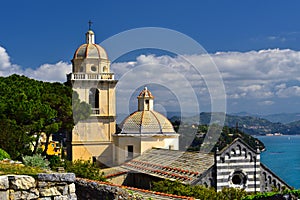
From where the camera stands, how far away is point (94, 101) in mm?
38562

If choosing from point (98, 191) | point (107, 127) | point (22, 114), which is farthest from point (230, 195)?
point (107, 127)

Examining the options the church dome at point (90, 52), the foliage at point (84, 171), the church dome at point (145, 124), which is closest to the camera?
the foliage at point (84, 171)

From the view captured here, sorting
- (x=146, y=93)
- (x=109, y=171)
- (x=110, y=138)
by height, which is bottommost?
(x=109, y=171)

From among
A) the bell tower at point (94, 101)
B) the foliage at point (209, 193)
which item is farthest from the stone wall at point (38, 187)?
the bell tower at point (94, 101)

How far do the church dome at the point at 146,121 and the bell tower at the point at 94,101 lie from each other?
72.1 inches

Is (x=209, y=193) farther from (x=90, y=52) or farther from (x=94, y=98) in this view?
(x=94, y=98)

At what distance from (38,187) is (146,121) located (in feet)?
95.5

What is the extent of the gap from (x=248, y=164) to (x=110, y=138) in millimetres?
17650

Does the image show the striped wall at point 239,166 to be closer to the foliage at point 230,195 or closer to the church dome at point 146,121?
the foliage at point 230,195

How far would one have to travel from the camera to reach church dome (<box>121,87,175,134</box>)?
36562mm

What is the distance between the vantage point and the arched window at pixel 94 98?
38031 millimetres

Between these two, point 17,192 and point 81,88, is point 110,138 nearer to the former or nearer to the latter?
point 81,88

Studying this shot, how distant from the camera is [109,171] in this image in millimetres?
33312

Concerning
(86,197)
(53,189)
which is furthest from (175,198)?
(53,189)
